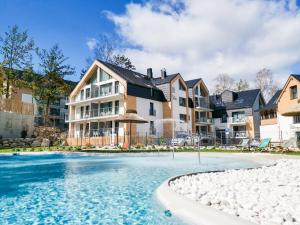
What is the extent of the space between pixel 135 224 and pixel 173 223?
578 mm

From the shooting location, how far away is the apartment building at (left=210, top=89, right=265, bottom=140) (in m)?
41.9

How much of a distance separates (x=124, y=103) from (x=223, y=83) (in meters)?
24.9

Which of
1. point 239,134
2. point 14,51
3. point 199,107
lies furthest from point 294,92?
point 14,51

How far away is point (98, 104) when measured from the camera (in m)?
36.4

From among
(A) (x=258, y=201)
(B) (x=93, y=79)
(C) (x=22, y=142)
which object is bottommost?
(A) (x=258, y=201)

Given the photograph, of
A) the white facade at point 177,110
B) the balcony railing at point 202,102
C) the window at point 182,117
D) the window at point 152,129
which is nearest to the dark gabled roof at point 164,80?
the white facade at point 177,110

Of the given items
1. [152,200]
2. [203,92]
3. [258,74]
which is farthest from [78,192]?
[258,74]

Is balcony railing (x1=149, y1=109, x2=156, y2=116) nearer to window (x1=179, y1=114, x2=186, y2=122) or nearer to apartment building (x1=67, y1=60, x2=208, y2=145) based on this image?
apartment building (x1=67, y1=60, x2=208, y2=145)

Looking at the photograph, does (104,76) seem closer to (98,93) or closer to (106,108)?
(98,93)

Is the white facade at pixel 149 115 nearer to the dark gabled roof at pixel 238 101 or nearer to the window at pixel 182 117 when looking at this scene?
the window at pixel 182 117

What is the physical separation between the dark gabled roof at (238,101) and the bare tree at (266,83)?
2.43 meters

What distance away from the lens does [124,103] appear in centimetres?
3253

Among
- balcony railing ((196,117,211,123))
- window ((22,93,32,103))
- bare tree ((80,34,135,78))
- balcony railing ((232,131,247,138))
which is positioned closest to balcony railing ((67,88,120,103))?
bare tree ((80,34,135,78))

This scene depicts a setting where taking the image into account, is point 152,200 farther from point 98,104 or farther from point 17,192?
point 98,104
